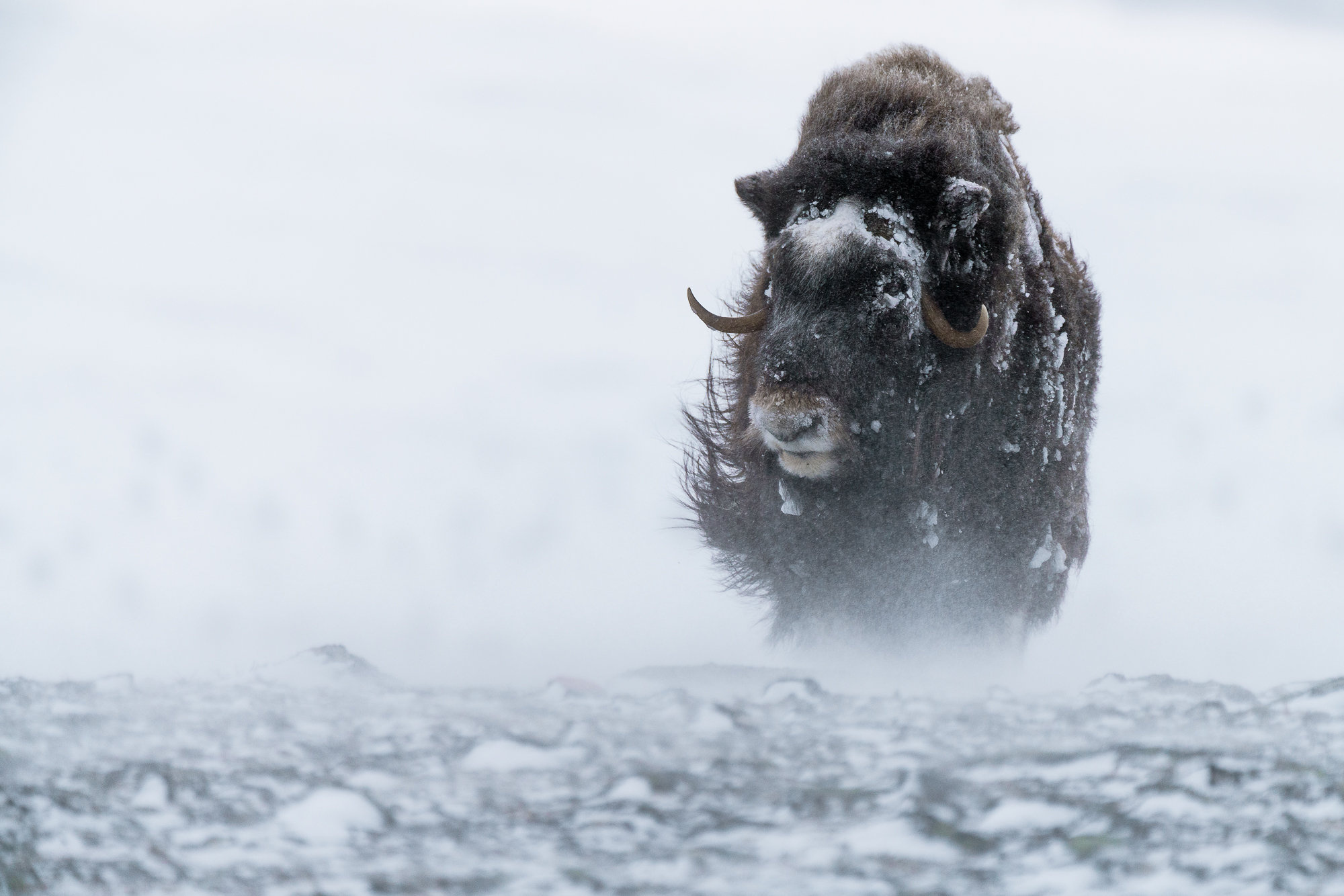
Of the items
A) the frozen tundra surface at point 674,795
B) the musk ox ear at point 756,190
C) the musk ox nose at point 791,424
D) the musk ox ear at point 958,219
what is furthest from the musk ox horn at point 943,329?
the frozen tundra surface at point 674,795

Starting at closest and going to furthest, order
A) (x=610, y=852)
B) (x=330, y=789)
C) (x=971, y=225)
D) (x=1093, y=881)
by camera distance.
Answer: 1. (x=1093, y=881)
2. (x=610, y=852)
3. (x=330, y=789)
4. (x=971, y=225)

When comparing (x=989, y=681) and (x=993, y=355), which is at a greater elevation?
(x=993, y=355)

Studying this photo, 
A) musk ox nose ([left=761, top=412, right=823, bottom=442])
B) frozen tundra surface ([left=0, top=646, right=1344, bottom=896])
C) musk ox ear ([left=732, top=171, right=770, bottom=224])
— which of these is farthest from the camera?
musk ox ear ([left=732, top=171, right=770, bottom=224])

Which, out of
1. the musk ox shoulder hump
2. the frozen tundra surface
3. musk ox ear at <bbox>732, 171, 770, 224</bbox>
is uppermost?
the musk ox shoulder hump

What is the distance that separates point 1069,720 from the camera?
7.41ft

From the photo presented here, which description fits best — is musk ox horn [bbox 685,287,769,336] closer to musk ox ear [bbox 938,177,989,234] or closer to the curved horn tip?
the curved horn tip

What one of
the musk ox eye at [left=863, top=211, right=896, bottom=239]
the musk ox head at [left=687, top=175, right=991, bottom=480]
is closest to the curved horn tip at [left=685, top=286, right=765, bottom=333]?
the musk ox head at [left=687, top=175, right=991, bottom=480]

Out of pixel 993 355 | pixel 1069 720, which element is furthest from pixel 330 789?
pixel 993 355

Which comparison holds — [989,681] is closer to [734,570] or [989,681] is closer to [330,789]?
[734,570]

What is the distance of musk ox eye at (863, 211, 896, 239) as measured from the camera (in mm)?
2928

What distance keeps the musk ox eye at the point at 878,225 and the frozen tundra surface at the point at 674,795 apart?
1.15 meters

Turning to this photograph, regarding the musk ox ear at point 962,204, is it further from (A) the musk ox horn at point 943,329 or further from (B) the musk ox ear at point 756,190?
(B) the musk ox ear at point 756,190

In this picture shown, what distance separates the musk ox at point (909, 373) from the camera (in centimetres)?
292

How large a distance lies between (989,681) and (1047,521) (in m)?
0.49
